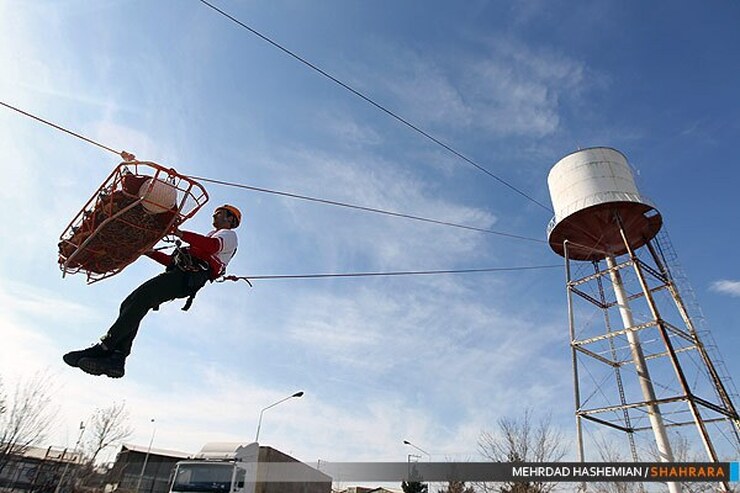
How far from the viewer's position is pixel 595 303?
21656mm

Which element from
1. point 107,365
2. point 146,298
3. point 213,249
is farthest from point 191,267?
point 107,365

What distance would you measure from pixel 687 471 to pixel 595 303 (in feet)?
28.7

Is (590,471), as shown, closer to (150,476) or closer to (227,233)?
(227,233)

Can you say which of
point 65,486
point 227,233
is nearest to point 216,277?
point 227,233

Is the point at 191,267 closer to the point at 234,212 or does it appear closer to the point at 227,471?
the point at 234,212

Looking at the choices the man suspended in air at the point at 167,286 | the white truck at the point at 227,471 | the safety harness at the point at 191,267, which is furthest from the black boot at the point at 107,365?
the white truck at the point at 227,471

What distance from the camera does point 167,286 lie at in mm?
6078

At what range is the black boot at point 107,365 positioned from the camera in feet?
18.2

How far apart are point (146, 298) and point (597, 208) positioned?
19789mm

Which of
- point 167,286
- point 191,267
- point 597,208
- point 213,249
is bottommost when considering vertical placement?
point 167,286

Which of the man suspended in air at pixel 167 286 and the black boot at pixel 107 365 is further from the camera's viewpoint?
the man suspended in air at pixel 167 286

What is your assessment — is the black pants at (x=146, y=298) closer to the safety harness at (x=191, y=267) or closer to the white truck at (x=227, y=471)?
the safety harness at (x=191, y=267)

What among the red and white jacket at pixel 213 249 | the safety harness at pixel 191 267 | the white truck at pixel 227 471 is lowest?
the white truck at pixel 227 471

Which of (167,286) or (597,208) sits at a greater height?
(597,208)
